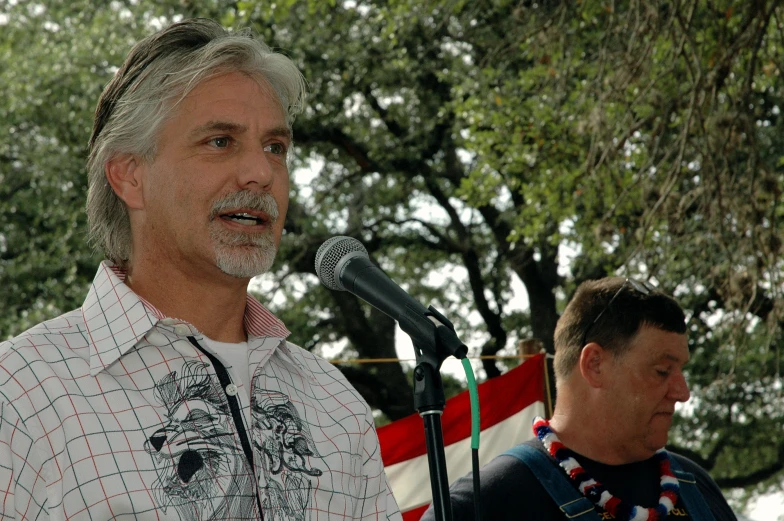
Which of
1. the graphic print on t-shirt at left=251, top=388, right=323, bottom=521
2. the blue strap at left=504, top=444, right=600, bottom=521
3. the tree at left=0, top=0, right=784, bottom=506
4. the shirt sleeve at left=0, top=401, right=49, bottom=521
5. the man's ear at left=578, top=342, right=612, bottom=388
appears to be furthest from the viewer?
the tree at left=0, top=0, right=784, bottom=506

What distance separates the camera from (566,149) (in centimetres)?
978

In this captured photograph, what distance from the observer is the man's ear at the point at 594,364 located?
3682 mm

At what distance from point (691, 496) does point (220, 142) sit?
2.14m

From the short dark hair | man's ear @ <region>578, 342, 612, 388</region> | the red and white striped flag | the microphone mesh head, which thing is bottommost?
the microphone mesh head

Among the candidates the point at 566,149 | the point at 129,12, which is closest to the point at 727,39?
the point at 566,149

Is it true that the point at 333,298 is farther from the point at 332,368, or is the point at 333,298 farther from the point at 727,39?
the point at 332,368

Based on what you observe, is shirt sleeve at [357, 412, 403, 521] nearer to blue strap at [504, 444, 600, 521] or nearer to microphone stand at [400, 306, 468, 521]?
microphone stand at [400, 306, 468, 521]

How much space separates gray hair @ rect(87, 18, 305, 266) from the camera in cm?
234

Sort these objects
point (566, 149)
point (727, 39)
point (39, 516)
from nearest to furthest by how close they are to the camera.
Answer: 1. point (39, 516)
2. point (727, 39)
3. point (566, 149)

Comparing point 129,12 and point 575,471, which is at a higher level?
point 129,12

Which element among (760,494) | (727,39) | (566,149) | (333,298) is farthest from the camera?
(760,494)

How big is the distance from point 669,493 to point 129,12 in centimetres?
1177

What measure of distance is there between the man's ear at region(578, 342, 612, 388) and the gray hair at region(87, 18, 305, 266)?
5.38ft

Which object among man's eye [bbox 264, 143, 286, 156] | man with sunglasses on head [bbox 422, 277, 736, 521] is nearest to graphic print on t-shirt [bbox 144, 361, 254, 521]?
man's eye [bbox 264, 143, 286, 156]
